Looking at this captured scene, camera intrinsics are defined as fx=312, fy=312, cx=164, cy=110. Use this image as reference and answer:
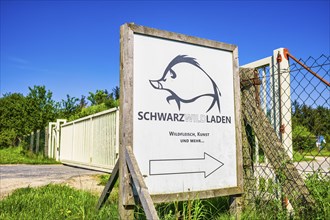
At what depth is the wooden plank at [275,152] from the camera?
2837 millimetres

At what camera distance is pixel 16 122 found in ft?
90.3

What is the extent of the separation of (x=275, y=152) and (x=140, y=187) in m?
1.56

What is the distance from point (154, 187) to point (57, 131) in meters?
13.6

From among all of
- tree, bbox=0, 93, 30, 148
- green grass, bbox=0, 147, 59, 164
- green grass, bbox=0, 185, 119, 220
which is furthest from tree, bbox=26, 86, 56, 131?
green grass, bbox=0, 185, 119, 220

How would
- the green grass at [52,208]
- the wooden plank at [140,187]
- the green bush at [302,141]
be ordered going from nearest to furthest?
the wooden plank at [140,187] → the green grass at [52,208] → the green bush at [302,141]

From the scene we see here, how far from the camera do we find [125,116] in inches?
97.9

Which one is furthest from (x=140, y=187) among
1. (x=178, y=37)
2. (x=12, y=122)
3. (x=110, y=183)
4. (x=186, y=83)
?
(x=12, y=122)

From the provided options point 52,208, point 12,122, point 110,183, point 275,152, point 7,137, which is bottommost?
point 52,208

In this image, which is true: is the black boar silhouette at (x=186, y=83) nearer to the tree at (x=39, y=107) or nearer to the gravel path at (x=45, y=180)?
the gravel path at (x=45, y=180)

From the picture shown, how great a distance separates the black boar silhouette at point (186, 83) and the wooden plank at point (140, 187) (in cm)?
64

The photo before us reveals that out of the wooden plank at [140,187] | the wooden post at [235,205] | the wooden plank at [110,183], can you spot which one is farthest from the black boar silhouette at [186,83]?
the wooden post at [235,205]

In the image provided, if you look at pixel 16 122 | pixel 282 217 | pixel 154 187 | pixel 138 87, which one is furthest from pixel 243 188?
pixel 16 122

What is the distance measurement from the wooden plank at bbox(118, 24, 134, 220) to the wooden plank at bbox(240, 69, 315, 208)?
144 centimetres

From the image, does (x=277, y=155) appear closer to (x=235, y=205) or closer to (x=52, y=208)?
(x=235, y=205)
